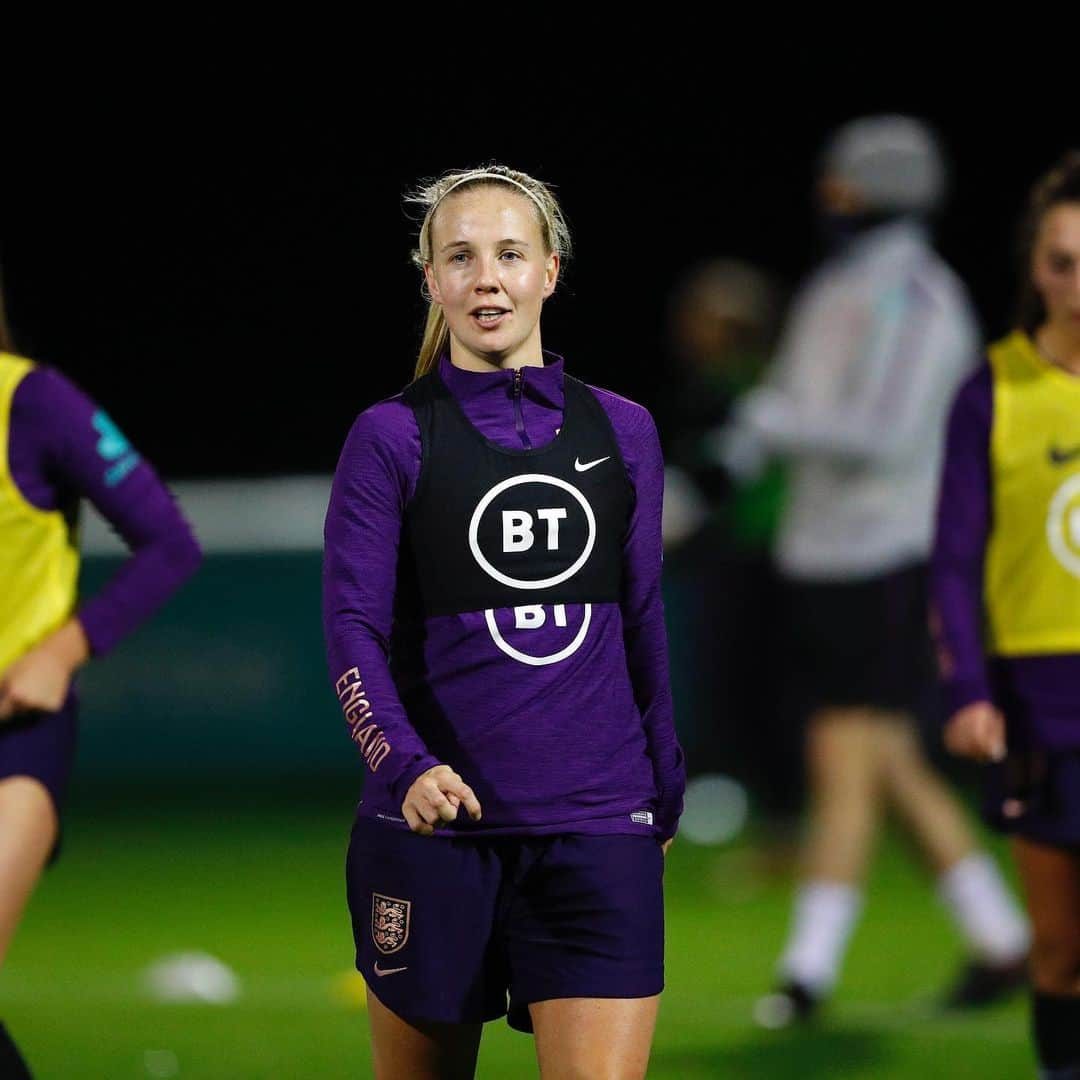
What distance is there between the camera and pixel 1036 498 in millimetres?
4434

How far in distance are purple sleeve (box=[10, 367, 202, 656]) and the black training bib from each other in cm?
86

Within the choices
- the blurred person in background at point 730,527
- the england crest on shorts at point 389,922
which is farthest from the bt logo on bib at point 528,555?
the blurred person in background at point 730,527

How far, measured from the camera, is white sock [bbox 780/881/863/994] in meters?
6.18

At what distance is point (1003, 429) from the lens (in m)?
4.45

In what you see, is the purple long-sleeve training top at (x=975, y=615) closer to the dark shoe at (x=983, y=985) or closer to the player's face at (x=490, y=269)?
the player's face at (x=490, y=269)

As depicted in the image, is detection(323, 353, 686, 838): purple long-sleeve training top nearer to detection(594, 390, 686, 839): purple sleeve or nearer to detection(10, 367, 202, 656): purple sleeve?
detection(594, 390, 686, 839): purple sleeve

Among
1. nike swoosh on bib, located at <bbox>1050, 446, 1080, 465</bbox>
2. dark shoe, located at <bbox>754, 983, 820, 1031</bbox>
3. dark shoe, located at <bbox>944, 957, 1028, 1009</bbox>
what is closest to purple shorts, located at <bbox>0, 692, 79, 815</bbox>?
nike swoosh on bib, located at <bbox>1050, 446, 1080, 465</bbox>

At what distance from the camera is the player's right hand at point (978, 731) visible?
4.47 m

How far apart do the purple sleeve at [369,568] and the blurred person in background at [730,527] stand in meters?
5.39

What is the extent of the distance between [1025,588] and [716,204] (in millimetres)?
12126

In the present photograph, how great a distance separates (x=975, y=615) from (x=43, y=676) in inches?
73.2

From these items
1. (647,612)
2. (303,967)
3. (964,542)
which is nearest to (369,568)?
(647,612)

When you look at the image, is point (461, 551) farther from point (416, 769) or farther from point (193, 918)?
point (193, 918)

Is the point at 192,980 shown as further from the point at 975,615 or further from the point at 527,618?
the point at 527,618
